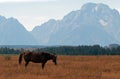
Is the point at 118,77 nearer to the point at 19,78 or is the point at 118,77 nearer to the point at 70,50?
the point at 19,78

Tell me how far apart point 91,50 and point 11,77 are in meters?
108

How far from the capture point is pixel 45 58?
31.3m

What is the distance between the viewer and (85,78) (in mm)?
21594

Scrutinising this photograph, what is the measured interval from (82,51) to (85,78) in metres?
112

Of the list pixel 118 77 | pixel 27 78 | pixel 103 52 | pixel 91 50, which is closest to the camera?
pixel 27 78

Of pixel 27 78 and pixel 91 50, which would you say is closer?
pixel 27 78

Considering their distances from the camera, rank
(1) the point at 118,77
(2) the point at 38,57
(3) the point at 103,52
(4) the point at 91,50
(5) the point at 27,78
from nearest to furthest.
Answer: (5) the point at 27,78
(1) the point at 118,77
(2) the point at 38,57
(3) the point at 103,52
(4) the point at 91,50

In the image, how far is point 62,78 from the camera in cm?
2145

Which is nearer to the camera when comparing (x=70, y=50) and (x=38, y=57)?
(x=38, y=57)

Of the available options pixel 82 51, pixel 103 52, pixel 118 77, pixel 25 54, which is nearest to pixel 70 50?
pixel 82 51

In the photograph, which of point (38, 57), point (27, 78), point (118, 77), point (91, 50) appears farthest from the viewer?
point (91, 50)

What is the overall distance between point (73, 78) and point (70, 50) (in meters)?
116

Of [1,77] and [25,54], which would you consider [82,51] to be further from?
[1,77]

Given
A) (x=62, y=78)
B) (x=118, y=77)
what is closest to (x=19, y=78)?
(x=62, y=78)
